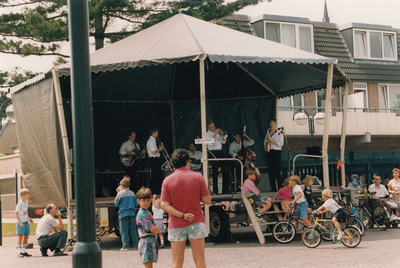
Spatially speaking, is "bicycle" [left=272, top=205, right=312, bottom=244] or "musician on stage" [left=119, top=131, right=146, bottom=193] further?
"musician on stage" [left=119, top=131, right=146, bottom=193]

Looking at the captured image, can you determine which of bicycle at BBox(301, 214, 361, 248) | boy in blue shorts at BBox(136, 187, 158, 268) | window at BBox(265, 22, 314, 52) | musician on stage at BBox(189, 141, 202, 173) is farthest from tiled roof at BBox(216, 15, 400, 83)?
boy in blue shorts at BBox(136, 187, 158, 268)

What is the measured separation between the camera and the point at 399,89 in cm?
3178

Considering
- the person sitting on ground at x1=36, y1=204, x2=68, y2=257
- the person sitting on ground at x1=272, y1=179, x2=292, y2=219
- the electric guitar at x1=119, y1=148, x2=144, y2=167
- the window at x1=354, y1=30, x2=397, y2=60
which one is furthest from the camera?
the window at x1=354, y1=30, x2=397, y2=60

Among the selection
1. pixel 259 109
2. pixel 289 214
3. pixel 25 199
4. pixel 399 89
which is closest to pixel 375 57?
pixel 399 89

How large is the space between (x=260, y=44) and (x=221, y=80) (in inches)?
142

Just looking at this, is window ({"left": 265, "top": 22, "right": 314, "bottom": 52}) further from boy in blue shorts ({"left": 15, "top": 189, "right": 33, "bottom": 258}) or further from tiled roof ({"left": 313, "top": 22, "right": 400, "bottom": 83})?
boy in blue shorts ({"left": 15, "top": 189, "right": 33, "bottom": 258})

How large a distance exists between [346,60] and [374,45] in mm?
2740

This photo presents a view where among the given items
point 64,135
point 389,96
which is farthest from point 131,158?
point 389,96

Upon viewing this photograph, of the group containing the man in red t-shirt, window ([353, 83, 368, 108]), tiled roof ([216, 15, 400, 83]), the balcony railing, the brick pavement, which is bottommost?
the brick pavement

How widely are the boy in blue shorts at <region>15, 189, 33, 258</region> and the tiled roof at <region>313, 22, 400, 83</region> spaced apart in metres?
21.0

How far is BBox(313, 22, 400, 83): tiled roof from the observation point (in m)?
30.2

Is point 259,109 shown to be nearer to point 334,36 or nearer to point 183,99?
point 183,99

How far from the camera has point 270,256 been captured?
10.4m

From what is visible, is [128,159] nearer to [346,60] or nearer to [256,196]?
[256,196]
